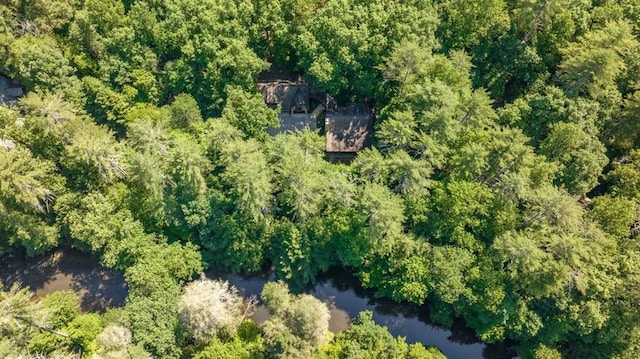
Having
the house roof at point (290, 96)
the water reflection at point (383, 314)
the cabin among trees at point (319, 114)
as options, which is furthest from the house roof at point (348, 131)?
the water reflection at point (383, 314)

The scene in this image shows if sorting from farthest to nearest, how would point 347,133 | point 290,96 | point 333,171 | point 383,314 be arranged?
point 290,96 → point 347,133 → point 383,314 → point 333,171

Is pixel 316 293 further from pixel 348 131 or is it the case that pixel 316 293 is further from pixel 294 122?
pixel 294 122

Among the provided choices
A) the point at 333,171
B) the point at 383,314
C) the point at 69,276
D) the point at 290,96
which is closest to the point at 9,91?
the point at 69,276

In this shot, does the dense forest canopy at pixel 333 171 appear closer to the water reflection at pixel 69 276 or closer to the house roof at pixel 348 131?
the water reflection at pixel 69 276

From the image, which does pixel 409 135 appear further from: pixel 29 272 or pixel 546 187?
pixel 29 272

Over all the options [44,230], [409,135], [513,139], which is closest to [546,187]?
[513,139]

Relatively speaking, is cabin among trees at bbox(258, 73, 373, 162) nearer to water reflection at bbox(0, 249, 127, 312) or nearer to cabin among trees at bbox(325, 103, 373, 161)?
cabin among trees at bbox(325, 103, 373, 161)

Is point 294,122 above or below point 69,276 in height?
above
